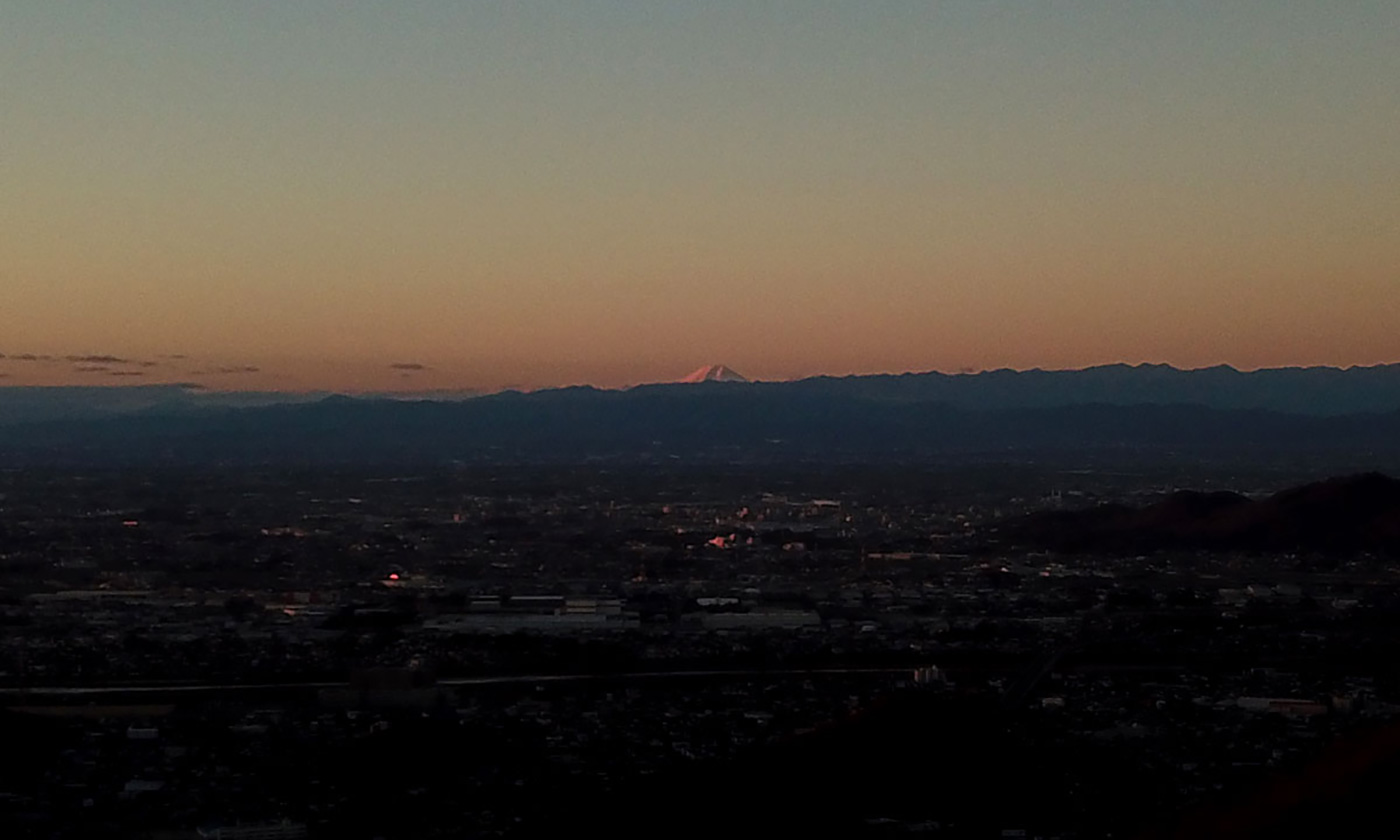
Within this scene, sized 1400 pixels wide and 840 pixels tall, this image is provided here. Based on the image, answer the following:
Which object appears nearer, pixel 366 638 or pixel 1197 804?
pixel 1197 804

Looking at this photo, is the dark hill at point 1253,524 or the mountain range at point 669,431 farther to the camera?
the mountain range at point 669,431

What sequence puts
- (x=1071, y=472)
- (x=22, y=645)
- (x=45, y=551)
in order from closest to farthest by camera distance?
(x=22, y=645) < (x=45, y=551) < (x=1071, y=472)

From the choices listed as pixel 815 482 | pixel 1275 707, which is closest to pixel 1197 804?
pixel 1275 707

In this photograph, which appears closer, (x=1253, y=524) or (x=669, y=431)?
(x=1253, y=524)

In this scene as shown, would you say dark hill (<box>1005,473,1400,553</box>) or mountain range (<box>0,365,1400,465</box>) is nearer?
dark hill (<box>1005,473,1400,553</box>)

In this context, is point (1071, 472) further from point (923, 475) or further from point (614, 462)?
point (614, 462)

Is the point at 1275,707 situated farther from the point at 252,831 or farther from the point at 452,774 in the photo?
the point at 252,831

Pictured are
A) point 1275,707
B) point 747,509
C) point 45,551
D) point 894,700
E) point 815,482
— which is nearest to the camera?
point 894,700
